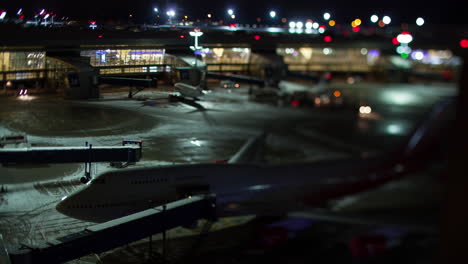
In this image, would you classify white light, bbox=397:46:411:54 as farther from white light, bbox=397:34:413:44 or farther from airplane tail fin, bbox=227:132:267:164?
airplane tail fin, bbox=227:132:267:164

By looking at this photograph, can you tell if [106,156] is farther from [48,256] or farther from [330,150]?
[330,150]

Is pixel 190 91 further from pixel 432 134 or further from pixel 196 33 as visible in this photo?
pixel 432 134

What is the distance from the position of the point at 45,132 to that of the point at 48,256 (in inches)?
56.1

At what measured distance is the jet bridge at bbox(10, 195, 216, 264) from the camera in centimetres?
439

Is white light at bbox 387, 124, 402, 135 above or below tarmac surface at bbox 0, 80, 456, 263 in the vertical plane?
above

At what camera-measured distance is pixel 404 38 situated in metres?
2.22

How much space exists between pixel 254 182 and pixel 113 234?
61.4 inches

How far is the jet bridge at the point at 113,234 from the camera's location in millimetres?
4387

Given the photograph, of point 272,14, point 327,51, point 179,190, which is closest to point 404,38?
point 327,51

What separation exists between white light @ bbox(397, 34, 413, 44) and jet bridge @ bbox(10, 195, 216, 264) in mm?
3223

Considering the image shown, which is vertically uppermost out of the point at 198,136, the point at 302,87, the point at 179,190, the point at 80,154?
the point at 302,87

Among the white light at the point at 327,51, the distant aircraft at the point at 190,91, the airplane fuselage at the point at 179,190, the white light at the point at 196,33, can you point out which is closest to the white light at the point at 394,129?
the white light at the point at 327,51

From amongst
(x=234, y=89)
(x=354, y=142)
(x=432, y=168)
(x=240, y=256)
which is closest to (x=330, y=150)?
(x=354, y=142)

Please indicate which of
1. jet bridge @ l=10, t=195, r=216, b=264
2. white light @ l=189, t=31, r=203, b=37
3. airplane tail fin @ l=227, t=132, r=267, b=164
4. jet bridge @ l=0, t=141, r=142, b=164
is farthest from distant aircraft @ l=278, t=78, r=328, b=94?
jet bridge @ l=10, t=195, r=216, b=264
